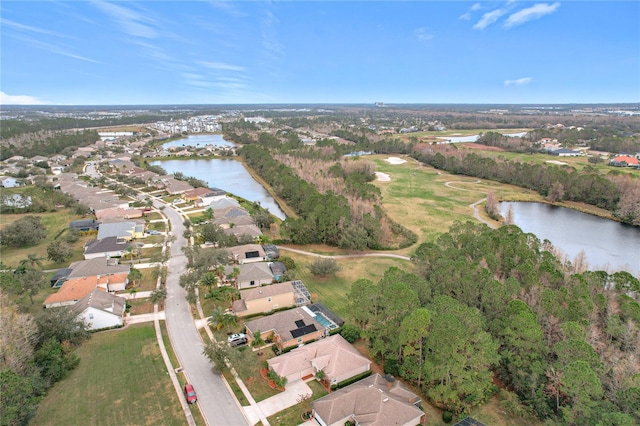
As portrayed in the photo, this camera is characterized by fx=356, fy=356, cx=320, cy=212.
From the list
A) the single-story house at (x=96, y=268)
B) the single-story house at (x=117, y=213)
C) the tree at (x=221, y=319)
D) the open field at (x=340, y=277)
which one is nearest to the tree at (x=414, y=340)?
the open field at (x=340, y=277)

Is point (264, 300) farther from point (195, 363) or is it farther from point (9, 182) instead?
point (9, 182)

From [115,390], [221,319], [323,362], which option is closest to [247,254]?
[221,319]

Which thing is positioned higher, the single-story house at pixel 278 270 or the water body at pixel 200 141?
the water body at pixel 200 141

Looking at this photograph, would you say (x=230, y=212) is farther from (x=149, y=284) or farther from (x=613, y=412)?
(x=613, y=412)

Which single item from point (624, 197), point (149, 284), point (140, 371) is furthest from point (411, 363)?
point (624, 197)

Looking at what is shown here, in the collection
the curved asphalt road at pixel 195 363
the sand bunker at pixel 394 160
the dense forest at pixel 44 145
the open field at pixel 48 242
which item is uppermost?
the dense forest at pixel 44 145

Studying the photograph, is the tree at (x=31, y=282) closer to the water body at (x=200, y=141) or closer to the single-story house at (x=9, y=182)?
the single-story house at (x=9, y=182)
